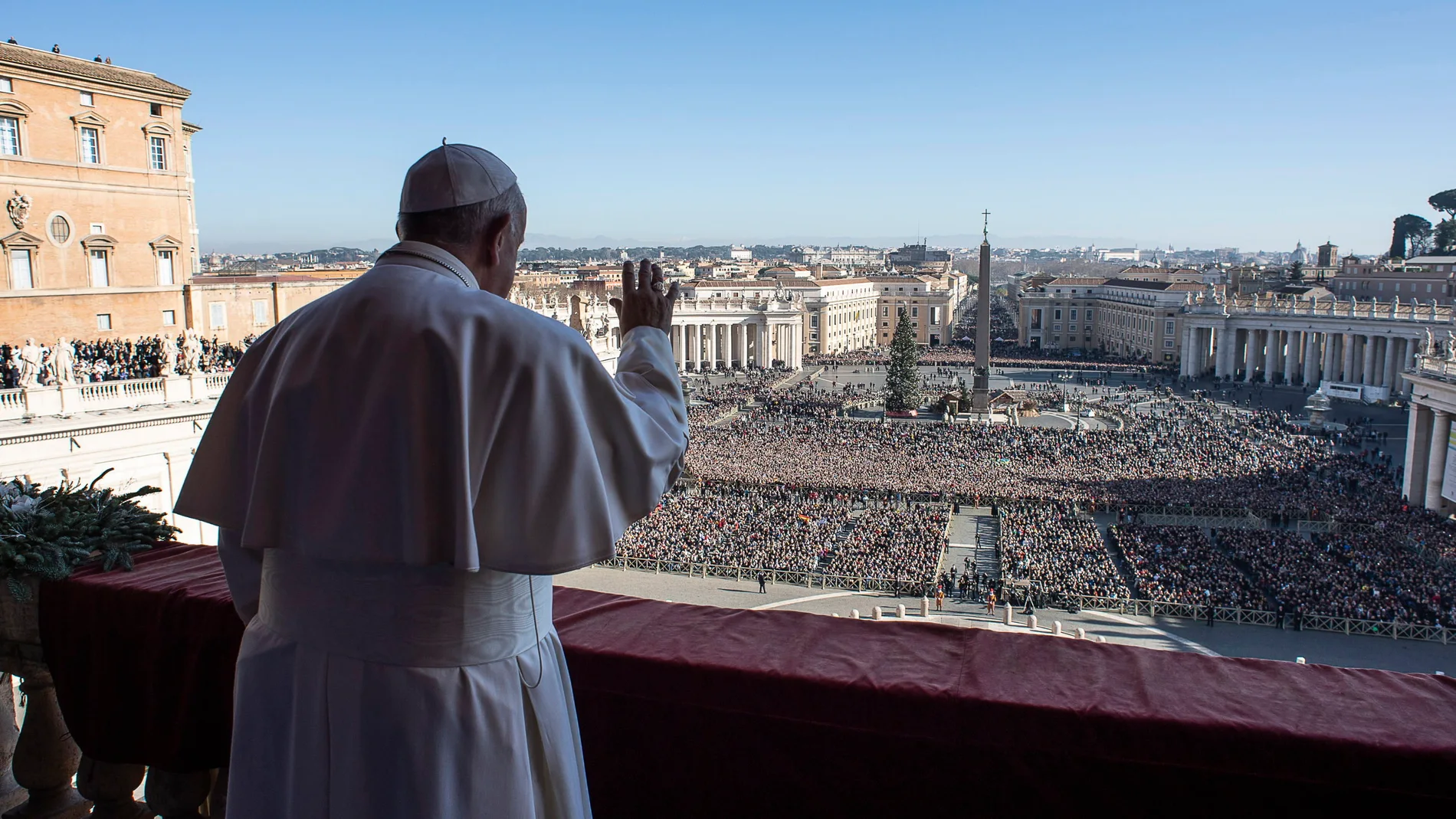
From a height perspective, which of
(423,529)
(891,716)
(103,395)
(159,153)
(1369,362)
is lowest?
(1369,362)

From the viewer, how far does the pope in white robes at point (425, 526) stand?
164 cm

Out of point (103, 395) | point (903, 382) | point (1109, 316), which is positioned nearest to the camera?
point (103, 395)

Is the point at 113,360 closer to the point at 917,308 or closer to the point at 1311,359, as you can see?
the point at 1311,359

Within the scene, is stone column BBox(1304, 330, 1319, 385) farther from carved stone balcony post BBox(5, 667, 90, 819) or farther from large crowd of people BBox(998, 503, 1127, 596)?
carved stone balcony post BBox(5, 667, 90, 819)

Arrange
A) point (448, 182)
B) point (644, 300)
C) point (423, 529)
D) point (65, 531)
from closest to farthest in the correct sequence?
point (423, 529) < point (448, 182) < point (644, 300) < point (65, 531)

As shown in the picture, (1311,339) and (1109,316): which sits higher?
(1109,316)

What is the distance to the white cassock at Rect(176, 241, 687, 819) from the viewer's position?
164 cm

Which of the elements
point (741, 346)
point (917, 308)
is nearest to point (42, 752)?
point (741, 346)

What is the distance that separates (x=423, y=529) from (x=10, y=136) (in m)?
14.6

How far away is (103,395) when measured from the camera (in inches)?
428

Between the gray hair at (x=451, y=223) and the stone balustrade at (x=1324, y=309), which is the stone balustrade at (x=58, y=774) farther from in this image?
the stone balustrade at (x=1324, y=309)

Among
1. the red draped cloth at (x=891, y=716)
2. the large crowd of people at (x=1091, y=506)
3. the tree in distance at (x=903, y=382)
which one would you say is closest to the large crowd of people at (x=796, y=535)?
the large crowd of people at (x=1091, y=506)

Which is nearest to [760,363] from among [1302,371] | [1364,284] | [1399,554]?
[1302,371]

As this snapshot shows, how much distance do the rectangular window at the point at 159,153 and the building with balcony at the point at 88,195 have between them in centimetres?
1
